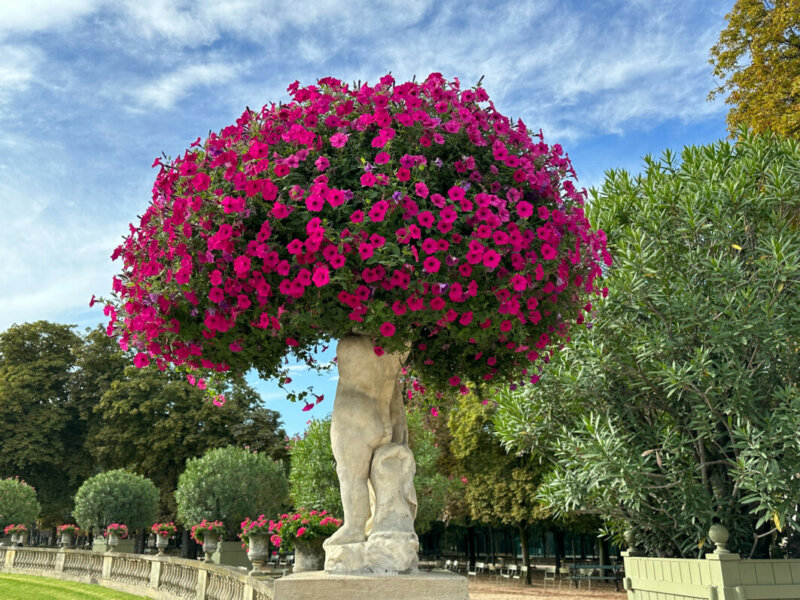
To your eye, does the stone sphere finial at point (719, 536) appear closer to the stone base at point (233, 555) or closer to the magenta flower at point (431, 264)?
the magenta flower at point (431, 264)

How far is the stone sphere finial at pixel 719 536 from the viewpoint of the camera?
11508mm

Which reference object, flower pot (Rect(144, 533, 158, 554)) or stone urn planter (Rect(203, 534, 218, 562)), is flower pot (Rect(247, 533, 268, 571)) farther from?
flower pot (Rect(144, 533, 158, 554))

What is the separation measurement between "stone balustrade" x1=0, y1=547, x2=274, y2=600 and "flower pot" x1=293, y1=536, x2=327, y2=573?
865 millimetres

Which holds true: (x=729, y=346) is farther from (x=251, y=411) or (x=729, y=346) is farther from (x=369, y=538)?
(x=251, y=411)

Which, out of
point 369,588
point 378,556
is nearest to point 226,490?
point 378,556

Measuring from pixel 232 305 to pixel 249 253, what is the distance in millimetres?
324

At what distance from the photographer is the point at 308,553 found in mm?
10016

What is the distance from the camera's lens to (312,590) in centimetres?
340

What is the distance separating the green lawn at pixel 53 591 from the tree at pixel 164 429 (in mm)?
13922

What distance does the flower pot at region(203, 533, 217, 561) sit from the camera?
17039mm

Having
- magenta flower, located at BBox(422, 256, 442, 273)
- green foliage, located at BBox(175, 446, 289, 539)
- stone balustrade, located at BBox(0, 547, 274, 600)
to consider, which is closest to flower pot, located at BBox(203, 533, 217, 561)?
stone balustrade, located at BBox(0, 547, 274, 600)

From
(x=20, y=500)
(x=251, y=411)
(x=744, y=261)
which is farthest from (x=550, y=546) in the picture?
(x=744, y=261)

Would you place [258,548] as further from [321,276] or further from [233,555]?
[233,555]

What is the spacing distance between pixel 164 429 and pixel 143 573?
18.3 meters
